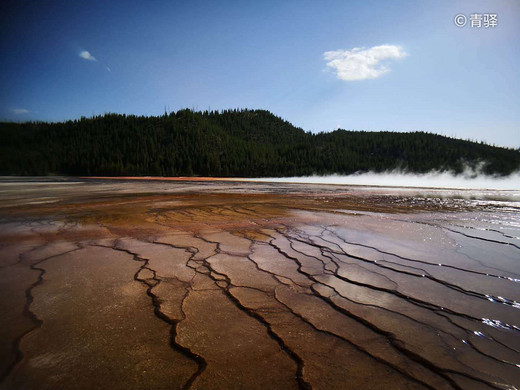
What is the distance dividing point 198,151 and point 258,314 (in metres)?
85.5

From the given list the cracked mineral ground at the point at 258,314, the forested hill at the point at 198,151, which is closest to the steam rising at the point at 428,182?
the forested hill at the point at 198,151

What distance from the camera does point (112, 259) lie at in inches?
134

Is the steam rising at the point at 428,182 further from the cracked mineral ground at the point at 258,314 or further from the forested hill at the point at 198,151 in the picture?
the cracked mineral ground at the point at 258,314

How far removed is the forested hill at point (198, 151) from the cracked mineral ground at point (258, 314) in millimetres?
68533

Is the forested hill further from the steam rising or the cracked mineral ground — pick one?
the cracked mineral ground

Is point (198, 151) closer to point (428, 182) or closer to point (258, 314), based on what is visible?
point (428, 182)

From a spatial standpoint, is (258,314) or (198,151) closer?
(258,314)

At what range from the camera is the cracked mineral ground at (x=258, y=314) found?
1.47 meters

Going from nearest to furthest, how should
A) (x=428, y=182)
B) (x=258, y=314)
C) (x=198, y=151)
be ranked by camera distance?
(x=258, y=314), (x=428, y=182), (x=198, y=151)

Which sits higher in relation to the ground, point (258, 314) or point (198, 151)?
point (198, 151)

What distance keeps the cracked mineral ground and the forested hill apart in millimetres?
68533

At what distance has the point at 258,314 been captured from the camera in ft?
6.88

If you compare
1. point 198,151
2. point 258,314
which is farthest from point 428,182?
point 198,151

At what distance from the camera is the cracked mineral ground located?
1.47 metres
